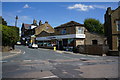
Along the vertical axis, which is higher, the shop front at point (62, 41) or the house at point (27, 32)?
the house at point (27, 32)

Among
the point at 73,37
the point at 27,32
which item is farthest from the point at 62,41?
the point at 27,32

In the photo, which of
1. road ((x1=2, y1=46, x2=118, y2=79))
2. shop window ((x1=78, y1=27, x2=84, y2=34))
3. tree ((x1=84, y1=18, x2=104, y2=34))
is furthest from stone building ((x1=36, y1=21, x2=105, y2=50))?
tree ((x1=84, y1=18, x2=104, y2=34))

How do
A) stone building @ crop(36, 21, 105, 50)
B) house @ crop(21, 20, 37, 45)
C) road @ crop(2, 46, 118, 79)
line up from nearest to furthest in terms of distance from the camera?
road @ crop(2, 46, 118, 79), stone building @ crop(36, 21, 105, 50), house @ crop(21, 20, 37, 45)

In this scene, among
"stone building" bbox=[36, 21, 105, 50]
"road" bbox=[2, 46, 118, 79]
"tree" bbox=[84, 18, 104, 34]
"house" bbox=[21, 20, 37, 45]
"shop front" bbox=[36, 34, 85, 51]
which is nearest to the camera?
"road" bbox=[2, 46, 118, 79]

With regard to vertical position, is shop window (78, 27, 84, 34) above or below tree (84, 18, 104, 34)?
below

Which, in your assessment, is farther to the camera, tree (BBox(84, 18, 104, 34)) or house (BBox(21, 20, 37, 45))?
house (BBox(21, 20, 37, 45))

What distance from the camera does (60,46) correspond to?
38969mm

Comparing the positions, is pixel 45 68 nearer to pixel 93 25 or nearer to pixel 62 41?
pixel 62 41

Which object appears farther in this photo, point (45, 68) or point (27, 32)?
point (27, 32)

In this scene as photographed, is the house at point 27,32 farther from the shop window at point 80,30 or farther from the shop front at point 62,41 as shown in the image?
the shop window at point 80,30

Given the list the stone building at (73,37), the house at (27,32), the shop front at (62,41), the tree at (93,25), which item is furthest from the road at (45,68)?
the house at (27,32)

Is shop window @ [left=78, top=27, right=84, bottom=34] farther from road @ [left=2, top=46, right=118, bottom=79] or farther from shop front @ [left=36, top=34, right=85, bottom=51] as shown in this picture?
road @ [left=2, top=46, right=118, bottom=79]

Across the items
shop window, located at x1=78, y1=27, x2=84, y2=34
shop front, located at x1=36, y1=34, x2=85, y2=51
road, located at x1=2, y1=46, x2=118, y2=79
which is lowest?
road, located at x1=2, y1=46, x2=118, y2=79

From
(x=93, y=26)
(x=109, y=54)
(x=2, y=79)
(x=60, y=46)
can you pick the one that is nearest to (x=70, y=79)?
(x=2, y=79)
